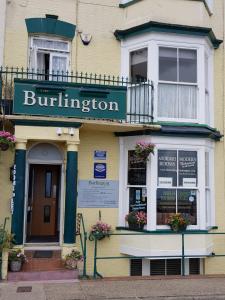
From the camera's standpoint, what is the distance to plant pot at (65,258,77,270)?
9.56 m

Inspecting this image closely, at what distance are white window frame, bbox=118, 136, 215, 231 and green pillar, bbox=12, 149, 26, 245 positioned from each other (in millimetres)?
2675

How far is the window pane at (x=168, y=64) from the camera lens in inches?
444

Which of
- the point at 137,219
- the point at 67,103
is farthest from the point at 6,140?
the point at 137,219

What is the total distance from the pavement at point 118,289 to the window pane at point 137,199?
211cm

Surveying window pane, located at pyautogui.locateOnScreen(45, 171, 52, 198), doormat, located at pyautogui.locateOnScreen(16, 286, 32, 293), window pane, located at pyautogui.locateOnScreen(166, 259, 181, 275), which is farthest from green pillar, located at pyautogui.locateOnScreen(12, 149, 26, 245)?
window pane, located at pyautogui.locateOnScreen(166, 259, 181, 275)

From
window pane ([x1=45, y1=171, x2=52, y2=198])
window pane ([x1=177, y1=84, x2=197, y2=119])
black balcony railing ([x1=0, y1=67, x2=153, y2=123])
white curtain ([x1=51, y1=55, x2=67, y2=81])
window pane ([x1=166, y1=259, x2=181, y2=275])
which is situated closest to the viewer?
black balcony railing ([x1=0, y1=67, x2=153, y2=123])

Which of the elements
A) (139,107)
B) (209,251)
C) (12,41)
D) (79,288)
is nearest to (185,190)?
(209,251)

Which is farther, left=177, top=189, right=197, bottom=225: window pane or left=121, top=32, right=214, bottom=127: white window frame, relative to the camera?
left=121, top=32, right=214, bottom=127: white window frame

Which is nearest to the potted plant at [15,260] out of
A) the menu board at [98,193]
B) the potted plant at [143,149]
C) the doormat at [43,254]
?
the doormat at [43,254]

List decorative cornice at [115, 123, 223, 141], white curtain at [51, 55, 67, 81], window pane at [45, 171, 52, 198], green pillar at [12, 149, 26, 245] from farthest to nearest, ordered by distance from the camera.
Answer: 1. window pane at [45, 171, 52, 198]
2. white curtain at [51, 55, 67, 81]
3. decorative cornice at [115, 123, 223, 141]
4. green pillar at [12, 149, 26, 245]

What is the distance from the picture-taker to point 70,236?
987 centimetres

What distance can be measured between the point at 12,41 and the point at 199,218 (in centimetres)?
673

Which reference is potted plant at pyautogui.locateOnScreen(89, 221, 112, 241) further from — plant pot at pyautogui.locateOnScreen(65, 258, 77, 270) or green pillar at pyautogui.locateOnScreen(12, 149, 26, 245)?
green pillar at pyautogui.locateOnScreen(12, 149, 26, 245)

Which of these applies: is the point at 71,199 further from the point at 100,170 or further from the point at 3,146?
the point at 3,146
